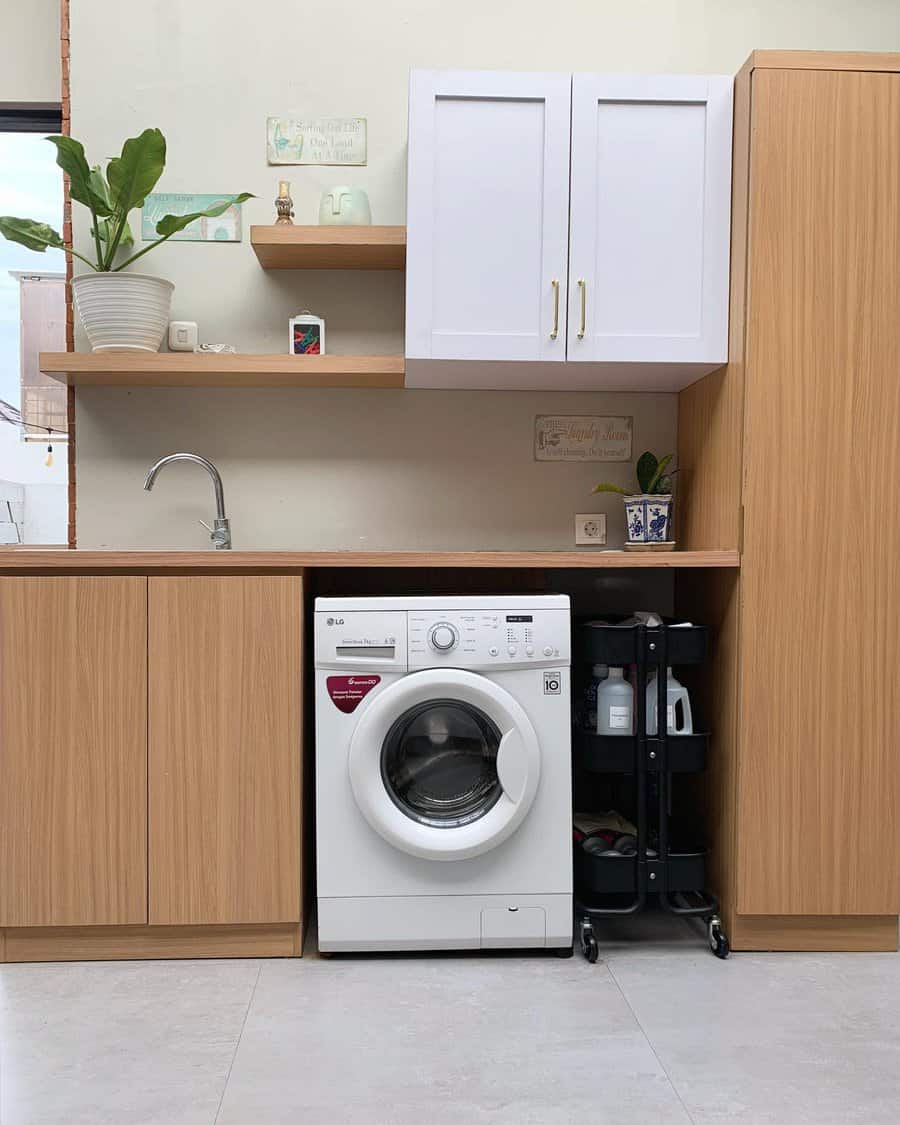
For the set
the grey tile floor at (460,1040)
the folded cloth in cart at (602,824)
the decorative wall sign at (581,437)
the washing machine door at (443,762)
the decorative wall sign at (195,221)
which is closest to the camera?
the grey tile floor at (460,1040)

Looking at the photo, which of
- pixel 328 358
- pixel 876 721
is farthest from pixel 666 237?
pixel 876 721

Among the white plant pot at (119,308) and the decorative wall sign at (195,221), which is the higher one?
the decorative wall sign at (195,221)

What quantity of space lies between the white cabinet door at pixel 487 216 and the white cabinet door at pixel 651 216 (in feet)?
0.16

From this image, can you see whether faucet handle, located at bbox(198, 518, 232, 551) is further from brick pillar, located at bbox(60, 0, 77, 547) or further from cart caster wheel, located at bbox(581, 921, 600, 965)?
cart caster wheel, located at bbox(581, 921, 600, 965)

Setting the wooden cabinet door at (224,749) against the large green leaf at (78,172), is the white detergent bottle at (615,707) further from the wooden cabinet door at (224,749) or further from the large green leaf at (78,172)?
the large green leaf at (78,172)

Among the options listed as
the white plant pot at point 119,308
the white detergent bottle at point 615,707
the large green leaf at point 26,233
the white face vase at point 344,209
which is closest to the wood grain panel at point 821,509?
the white detergent bottle at point 615,707

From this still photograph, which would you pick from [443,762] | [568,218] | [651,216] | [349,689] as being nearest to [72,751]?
[349,689]

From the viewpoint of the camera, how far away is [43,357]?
245cm

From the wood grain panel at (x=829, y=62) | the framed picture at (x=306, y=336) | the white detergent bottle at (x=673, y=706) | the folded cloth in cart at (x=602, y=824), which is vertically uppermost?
the wood grain panel at (x=829, y=62)

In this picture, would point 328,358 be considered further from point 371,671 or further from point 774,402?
point 774,402

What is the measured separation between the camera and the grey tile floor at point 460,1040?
1.57 m

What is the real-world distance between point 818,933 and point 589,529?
3.84 ft

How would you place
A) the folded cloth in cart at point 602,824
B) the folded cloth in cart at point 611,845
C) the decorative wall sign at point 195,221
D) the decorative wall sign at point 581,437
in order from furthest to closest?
the decorative wall sign at point 581,437 < the decorative wall sign at point 195,221 < the folded cloth in cart at point 602,824 < the folded cloth in cart at point 611,845

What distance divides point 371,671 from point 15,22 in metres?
2.12
